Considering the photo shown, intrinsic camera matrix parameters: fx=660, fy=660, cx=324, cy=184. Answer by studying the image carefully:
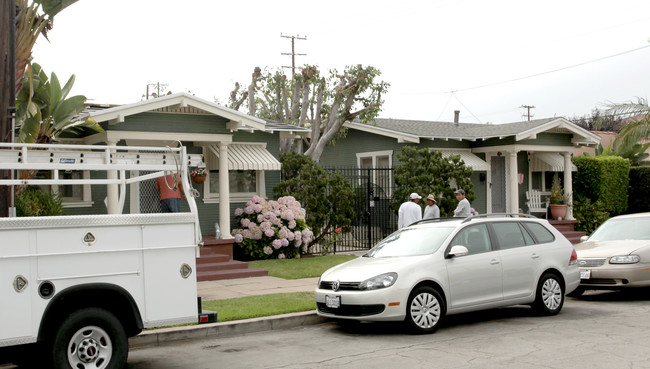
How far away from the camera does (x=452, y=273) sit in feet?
29.3

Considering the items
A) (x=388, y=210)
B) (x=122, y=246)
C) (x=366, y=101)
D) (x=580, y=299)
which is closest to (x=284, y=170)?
(x=388, y=210)

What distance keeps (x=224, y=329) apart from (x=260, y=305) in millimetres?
1309

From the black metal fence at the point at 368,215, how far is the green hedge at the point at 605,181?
7.58m

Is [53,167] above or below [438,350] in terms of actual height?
above

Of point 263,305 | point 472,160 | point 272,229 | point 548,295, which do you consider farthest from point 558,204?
point 263,305

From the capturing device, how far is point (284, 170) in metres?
17.8

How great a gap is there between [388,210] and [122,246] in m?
15.8

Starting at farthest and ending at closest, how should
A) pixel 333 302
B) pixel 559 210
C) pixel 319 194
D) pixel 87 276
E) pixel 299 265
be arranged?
pixel 559 210 < pixel 319 194 < pixel 299 265 < pixel 333 302 < pixel 87 276

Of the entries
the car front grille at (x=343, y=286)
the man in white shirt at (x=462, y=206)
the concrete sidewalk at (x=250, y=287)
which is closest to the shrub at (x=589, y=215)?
the man in white shirt at (x=462, y=206)

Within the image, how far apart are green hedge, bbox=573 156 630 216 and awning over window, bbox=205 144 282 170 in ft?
41.8

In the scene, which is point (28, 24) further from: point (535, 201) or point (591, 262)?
point (535, 201)

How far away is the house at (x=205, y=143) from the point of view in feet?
47.9

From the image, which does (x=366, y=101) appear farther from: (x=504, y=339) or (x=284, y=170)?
(x=504, y=339)

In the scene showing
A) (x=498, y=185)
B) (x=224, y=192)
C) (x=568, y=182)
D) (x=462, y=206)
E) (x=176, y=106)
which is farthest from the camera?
(x=498, y=185)
